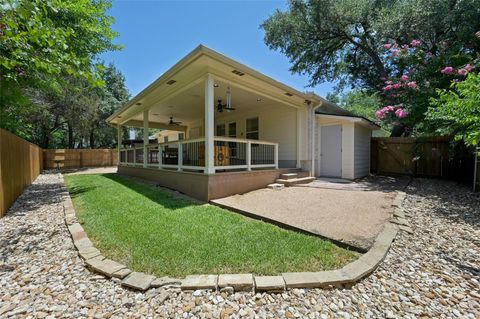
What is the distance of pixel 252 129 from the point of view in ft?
35.5

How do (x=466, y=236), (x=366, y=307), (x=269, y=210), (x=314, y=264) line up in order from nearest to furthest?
(x=366, y=307) → (x=314, y=264) → (x=466, y=236) → (x=269, y=210)

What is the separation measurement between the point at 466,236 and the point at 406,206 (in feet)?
→ 5.40

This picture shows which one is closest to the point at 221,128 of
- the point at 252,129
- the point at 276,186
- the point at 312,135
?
the point at 252,129

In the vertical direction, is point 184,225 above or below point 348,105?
below

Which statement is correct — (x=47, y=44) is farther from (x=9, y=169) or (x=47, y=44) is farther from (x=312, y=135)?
(x=312, y=135)

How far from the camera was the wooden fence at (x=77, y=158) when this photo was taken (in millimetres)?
17422

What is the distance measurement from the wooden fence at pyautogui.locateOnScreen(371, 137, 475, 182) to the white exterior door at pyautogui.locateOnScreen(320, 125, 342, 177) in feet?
9.77

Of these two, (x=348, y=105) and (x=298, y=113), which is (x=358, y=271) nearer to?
(x=298, y=113)

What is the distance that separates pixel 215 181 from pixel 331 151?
5.85 meters

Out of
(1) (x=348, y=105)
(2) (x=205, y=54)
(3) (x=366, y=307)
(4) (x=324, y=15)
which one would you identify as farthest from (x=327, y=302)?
(1) (x=348, y=105)

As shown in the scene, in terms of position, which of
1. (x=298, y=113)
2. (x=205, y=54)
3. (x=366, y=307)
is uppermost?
(x=205, y=54)

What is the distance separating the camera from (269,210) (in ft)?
15.7

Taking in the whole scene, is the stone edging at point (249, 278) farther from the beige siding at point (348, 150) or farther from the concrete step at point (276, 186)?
the beige siding at point (348, 150)

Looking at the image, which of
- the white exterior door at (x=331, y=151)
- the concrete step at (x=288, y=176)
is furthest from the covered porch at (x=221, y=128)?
the white exterior door at (x=331, y=151)
